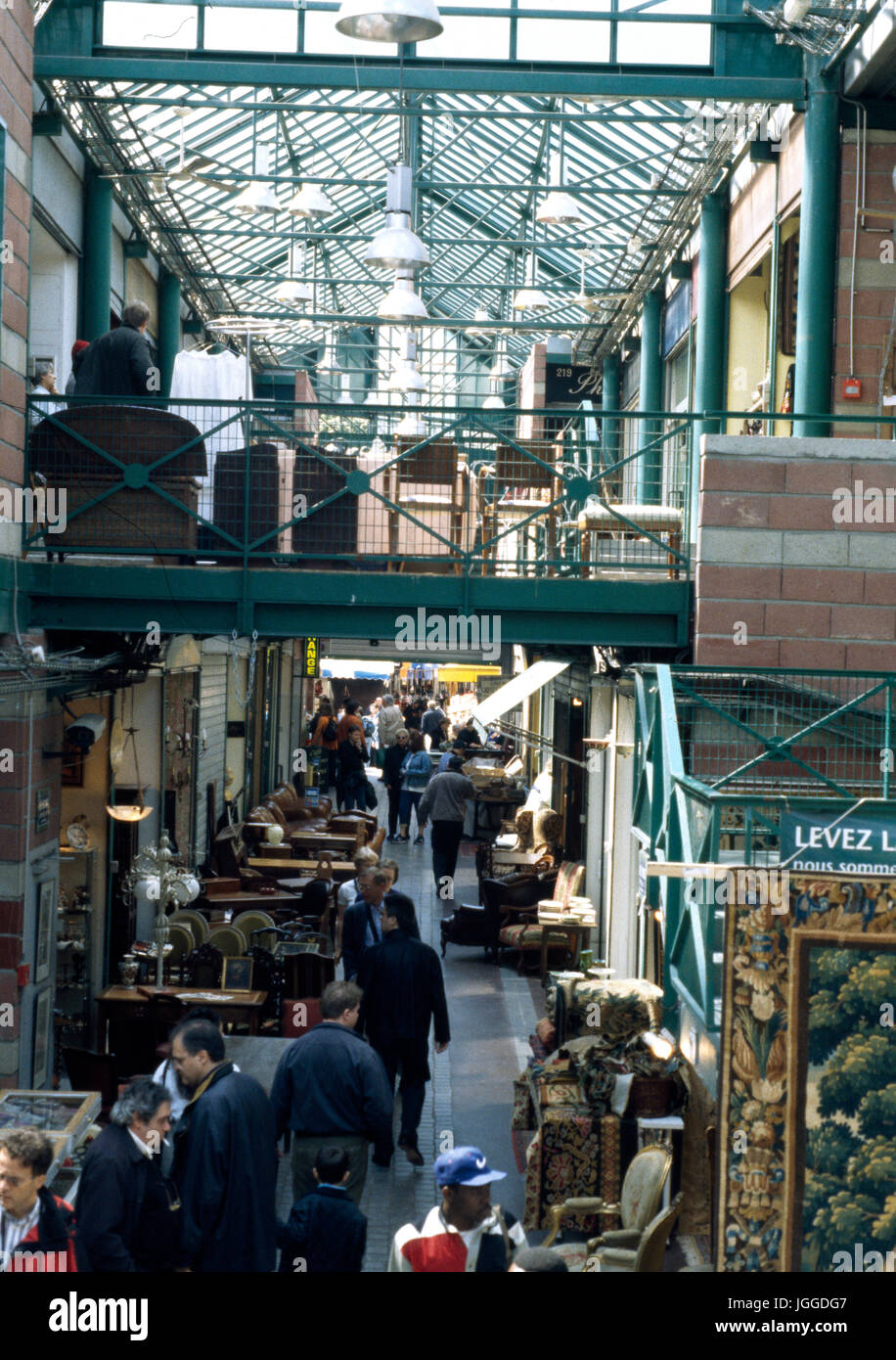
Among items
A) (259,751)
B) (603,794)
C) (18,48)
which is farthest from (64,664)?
(259,751)

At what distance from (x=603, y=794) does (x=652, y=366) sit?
6671mm

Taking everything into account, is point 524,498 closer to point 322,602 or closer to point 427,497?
point 427,497

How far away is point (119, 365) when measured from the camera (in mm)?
12172

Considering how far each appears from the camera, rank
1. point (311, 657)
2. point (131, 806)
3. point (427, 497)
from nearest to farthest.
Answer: point (131, 806), point (427, 497), point (311, 657)

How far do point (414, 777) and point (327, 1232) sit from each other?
19.0m

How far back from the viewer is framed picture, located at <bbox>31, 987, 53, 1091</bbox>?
11.4 m

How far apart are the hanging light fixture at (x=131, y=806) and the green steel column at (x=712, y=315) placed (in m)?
6.63

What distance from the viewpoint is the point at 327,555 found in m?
11.5

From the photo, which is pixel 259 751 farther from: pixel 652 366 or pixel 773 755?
pixel 773 755

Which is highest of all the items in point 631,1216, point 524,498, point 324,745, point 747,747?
point 524,498

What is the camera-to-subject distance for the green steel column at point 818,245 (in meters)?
11.9

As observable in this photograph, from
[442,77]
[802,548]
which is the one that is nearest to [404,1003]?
[802,548]
